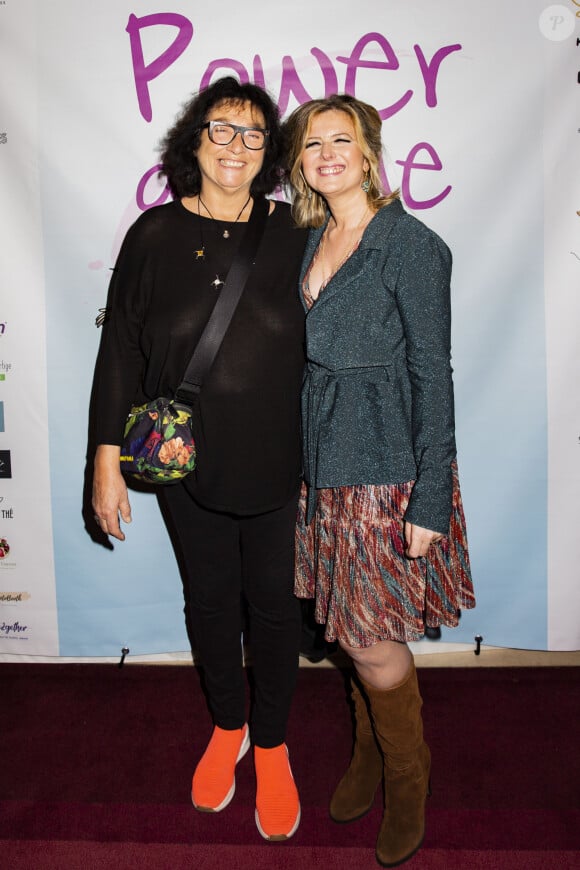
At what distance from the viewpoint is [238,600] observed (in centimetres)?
169

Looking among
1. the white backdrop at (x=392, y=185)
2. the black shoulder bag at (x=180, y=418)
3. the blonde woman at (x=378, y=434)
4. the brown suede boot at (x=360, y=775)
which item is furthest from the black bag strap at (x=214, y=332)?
the brown suede boot at (x=360, y=775)

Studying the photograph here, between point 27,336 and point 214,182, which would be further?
point 27,336

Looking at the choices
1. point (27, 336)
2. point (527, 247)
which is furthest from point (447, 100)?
point (27, 336)

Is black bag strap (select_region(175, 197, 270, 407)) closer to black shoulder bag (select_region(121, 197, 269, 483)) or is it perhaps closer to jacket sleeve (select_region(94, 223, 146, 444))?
black shoulder bag (select_region(121, 197, 269, 483))

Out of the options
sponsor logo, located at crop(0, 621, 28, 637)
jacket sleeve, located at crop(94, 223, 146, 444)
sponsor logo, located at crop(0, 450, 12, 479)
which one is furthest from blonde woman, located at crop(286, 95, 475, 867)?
sponsor logo, located at crop(0, 621, 28, 637)

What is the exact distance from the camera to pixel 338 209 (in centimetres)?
146

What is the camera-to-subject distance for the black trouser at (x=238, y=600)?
5.19 ft

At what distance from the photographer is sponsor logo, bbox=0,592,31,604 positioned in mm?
2184

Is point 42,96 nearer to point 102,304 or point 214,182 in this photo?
point 102,304

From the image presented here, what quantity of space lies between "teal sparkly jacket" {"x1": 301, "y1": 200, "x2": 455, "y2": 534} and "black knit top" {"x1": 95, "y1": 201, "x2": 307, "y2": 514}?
0.39 ft

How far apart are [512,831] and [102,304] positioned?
1.77m

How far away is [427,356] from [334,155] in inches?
18.9

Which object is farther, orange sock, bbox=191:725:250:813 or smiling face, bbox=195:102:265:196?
orange sock, bbox=191:725:250:813

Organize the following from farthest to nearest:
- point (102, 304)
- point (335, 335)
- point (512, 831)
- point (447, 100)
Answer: point (102, 304), point (447, 100), point (512, 831), point (335, 335)
